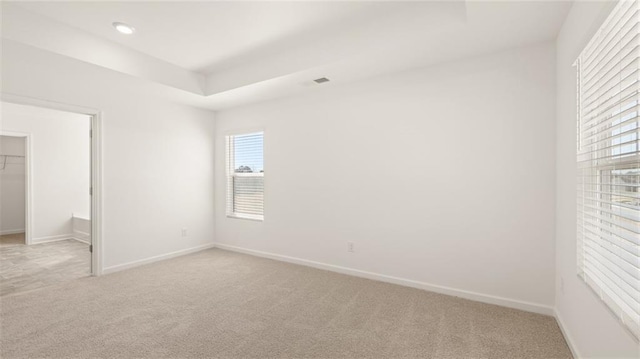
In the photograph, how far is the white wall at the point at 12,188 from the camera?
615 cm

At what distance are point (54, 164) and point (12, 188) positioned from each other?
1.63 m

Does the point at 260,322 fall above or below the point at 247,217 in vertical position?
below

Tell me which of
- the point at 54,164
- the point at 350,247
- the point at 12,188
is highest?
the point at 54,164

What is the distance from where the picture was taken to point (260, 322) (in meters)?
2.41

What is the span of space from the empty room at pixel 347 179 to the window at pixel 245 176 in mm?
51

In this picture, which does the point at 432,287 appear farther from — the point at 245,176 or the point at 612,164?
the point at 245,176

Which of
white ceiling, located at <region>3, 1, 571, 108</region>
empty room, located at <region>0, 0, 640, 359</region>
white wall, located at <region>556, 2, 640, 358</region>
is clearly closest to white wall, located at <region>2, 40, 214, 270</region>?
empty room, located at <region>0, 0, 640, 359</region>

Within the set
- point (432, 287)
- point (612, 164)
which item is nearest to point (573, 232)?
point (612, 164)

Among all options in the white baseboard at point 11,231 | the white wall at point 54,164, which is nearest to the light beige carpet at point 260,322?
the white wall at point 54,164

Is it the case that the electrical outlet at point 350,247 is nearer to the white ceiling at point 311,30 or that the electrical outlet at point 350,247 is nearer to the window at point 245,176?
the window at point 245,176

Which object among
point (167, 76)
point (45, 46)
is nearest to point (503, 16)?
point (167, 76)

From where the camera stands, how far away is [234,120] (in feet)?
15.7

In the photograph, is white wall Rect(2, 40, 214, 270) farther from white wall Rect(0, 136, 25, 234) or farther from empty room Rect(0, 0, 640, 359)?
white wall Rect(0, 136, 25, 234)

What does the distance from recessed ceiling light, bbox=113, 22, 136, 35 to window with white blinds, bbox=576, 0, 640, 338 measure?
3.65 m
